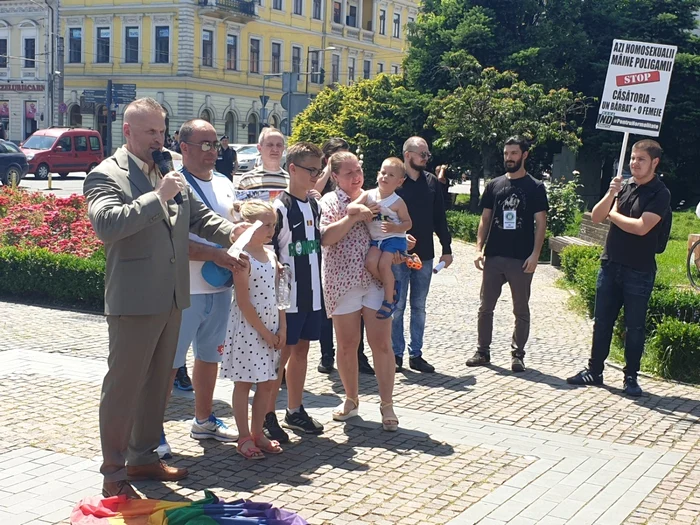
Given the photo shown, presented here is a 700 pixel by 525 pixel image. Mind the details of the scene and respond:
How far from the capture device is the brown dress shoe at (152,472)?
17.3 ft

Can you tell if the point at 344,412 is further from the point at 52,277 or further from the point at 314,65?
the point at 314,65

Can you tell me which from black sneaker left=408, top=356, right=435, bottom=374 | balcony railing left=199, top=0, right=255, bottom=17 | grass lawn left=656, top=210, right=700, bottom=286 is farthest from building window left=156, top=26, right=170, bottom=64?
black sneaker left=408, top=356, right=435, bottom=374

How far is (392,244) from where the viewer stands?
655cm

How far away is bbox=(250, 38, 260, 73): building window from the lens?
63.0 metres

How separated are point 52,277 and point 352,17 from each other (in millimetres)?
64042

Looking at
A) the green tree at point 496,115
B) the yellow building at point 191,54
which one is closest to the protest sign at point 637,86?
the green tree at point 496,115

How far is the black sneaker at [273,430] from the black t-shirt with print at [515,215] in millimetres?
3172

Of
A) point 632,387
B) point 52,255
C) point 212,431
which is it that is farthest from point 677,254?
point 212,431

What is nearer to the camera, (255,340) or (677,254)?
(255,340)

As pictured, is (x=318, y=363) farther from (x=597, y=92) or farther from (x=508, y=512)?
(x=597, y=92)

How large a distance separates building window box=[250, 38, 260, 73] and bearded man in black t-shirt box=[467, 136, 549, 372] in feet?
184

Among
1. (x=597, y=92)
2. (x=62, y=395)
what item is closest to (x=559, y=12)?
(x=597, y=92)

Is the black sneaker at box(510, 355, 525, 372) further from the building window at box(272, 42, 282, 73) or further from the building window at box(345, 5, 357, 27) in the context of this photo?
the building window at box(345, 5, 357, 27)

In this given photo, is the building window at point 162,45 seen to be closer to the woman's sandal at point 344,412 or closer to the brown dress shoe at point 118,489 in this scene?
the woman's sandal at point 344,412
